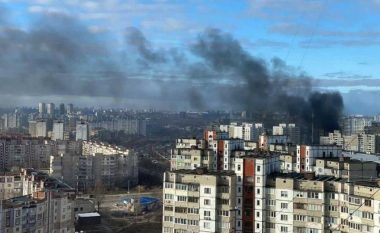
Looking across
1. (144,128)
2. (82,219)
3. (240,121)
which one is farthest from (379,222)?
(144,128)

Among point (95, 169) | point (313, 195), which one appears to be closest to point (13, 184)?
point (95, 169)

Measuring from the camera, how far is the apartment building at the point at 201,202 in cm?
475

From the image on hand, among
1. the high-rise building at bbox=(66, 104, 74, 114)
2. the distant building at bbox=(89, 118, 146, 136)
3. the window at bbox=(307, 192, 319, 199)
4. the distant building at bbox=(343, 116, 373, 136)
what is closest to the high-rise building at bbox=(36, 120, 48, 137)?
the distant building at bbox=(89, 118, 146, 136)

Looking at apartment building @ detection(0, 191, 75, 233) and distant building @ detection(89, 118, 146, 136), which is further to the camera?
distant building @ detection(89, 118, 146, 136)

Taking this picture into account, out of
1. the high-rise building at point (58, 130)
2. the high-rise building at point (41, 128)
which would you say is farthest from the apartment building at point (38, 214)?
the high-rise building at point (41, 128)

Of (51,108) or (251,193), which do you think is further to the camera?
(51,108)

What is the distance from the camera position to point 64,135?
24.4 metres

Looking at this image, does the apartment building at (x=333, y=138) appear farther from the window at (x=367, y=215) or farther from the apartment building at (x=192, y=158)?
the window at (x=367, y=215)

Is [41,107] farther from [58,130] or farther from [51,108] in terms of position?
[58,130]

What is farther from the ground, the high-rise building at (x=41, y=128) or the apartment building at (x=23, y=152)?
the high-rise building at (x=41, y=128)

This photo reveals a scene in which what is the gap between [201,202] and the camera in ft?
15.7

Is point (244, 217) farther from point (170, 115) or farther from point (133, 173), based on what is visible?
point (170, 115)

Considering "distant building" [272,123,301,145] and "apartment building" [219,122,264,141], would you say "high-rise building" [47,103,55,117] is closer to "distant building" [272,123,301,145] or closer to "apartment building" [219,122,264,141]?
"apartment building" [219,122,264,141]

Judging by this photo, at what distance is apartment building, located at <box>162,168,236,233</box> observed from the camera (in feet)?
15.6
